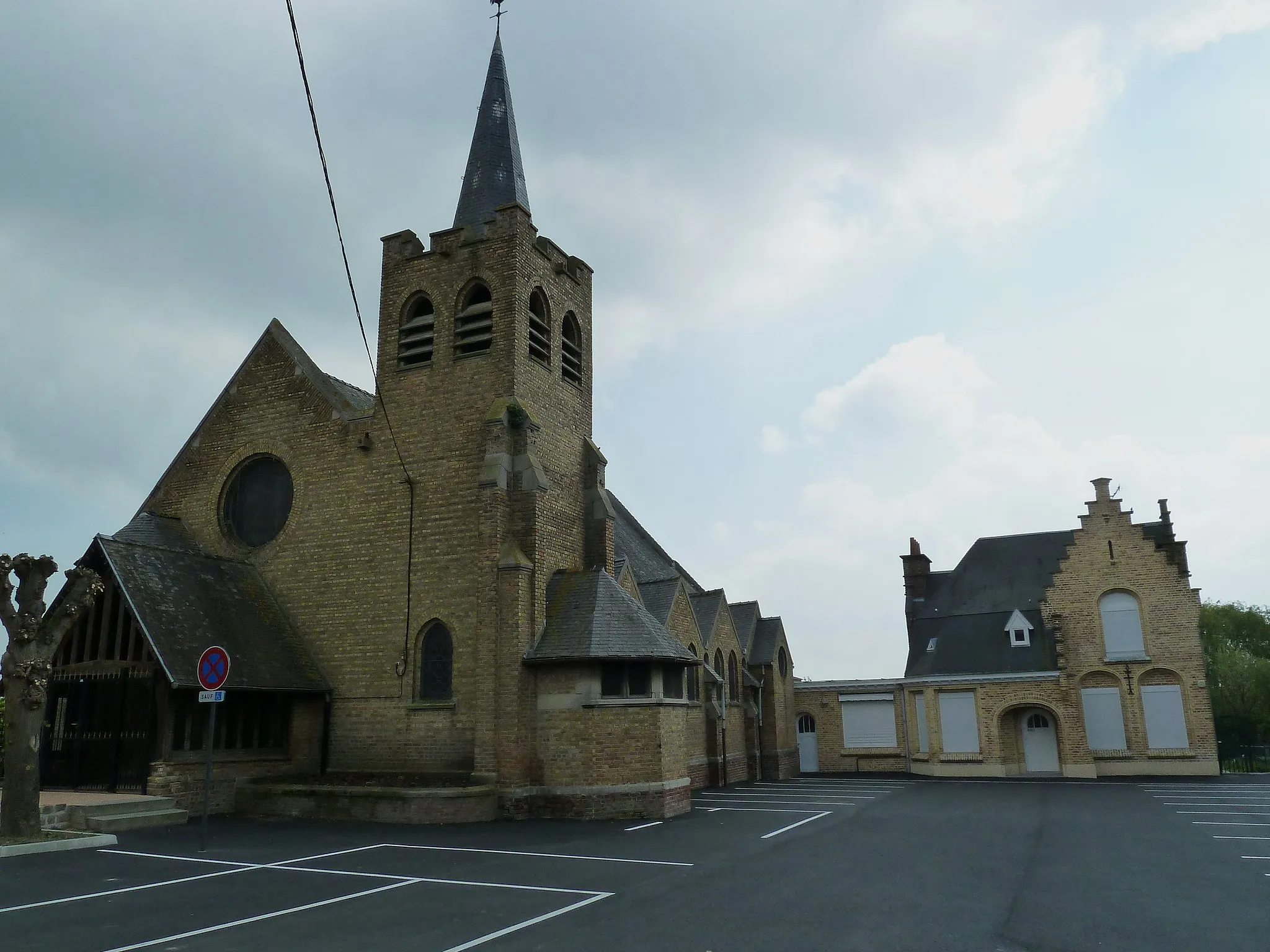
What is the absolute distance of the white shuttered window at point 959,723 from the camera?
31344 mm

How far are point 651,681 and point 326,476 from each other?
28.3ft

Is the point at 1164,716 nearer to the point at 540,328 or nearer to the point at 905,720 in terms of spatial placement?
the point at 905,720

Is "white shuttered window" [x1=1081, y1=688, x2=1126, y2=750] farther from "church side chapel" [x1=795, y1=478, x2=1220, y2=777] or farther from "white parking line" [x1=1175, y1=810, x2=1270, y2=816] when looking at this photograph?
"white parking line" [x1=1175, y1=810, x2=1270, y2=816]

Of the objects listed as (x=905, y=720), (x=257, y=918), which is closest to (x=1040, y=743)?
(x=905, y=720)

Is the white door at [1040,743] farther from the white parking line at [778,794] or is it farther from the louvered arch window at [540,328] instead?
the louvered arch window at [540,328]

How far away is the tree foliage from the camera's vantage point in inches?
1679

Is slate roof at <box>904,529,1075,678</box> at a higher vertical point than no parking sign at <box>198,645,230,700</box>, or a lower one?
higher

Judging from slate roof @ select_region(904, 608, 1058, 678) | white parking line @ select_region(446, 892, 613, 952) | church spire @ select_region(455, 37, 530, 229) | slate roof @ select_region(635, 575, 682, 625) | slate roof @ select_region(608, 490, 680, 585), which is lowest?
white parking line @ select_region(446, 892, 613, 952)

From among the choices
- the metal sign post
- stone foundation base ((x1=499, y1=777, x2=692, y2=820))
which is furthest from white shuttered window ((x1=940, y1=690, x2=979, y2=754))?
the metal sign post

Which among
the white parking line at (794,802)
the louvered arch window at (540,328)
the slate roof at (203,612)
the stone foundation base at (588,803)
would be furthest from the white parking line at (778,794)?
the louvered arch window at (540,328)

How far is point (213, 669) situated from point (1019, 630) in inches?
1098

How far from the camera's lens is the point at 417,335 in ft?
66.6

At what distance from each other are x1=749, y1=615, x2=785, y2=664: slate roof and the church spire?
59.0 feet

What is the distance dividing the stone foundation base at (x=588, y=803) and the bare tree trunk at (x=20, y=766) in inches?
287
